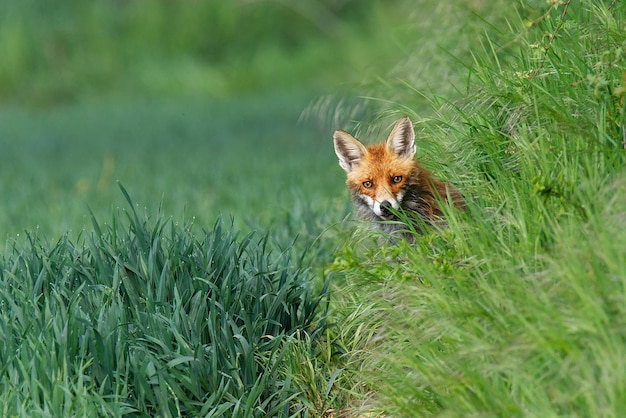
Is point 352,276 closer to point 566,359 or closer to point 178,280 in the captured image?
point 178,280

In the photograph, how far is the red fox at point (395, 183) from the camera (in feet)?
17.9

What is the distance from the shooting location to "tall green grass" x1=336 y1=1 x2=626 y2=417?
354 cm

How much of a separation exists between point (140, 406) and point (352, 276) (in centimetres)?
136

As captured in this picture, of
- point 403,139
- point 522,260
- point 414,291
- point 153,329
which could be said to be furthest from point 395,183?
point 153,329

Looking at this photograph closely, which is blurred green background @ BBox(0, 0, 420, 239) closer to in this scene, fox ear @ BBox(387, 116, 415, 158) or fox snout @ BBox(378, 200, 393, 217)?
fox ear @ BBox(387, 116, 415, 158)

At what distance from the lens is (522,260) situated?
13.5 ft

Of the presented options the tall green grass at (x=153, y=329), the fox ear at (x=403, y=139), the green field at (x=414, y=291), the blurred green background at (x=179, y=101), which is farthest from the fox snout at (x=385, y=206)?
the blurred green background at (x=179, y=101)

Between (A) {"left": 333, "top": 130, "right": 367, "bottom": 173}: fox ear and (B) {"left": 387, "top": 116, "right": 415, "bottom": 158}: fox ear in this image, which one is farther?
(A) {"left": 333, "top": 130, "right": 367, "bottom": 173}: fox ear

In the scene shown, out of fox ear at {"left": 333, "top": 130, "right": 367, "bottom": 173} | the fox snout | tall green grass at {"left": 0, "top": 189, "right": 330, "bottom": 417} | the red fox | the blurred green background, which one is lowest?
tall green grass at {"left": 0, "top": 189, "right": 330, "bottom": 417}

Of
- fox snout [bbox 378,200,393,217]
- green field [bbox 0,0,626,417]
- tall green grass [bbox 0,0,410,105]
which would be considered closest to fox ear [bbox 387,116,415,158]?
green field [bbox 0,0,626,417]

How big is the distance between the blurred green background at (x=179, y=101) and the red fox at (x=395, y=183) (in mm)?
1872

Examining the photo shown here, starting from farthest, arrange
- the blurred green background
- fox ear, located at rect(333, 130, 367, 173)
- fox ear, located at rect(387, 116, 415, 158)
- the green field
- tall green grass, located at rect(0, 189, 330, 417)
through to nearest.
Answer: the blurred green background < fox ear, located at rect(333, 130, 367, 173) < fox ear, located at rect(387, 116, 415, 158) < tall green grass, located at rect(0, 189, 330, 417) < the green field

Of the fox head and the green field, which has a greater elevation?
the fox head

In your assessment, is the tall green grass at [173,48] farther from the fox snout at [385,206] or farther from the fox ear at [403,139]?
the fox snout at [385,206]
